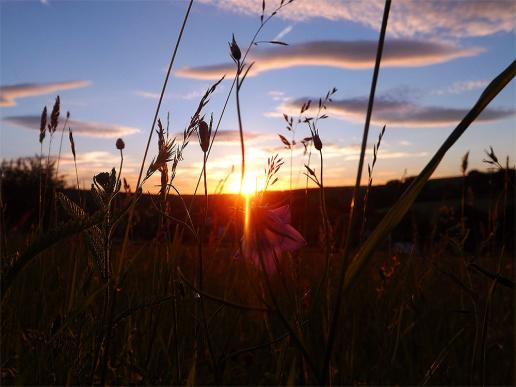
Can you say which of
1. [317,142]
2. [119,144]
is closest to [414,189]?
[317,142]

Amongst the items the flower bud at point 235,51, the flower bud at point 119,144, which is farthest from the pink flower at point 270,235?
the flower bud at point 119,144

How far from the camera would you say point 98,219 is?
55 centimetres

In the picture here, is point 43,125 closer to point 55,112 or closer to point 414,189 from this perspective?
point 55,112

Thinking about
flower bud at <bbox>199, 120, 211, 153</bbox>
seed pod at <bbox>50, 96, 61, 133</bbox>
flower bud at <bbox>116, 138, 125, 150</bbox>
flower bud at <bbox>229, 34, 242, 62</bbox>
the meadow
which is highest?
seed pod at <bbox>50, 96, 61, 133</bbox>

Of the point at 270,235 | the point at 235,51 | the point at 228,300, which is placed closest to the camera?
the point at 235,51

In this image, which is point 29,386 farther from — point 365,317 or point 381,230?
point 365,317

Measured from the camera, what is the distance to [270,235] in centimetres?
90

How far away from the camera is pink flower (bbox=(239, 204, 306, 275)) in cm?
82

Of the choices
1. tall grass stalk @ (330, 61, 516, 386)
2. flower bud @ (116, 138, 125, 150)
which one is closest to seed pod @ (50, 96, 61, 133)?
flower bud @ (116, 138, 125, 150)

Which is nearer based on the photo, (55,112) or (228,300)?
(228,300)

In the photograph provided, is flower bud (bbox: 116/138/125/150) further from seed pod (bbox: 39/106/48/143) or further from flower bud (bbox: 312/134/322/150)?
seed pod (bbox: 39/106/48/143)

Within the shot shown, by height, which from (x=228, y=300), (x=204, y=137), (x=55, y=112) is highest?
(x=55, y=112)

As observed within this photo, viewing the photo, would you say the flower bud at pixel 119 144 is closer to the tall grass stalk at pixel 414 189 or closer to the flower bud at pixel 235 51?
the flower bud at pixel 235 51

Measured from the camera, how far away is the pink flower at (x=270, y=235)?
32.5 inches
